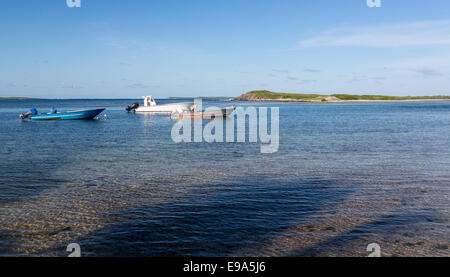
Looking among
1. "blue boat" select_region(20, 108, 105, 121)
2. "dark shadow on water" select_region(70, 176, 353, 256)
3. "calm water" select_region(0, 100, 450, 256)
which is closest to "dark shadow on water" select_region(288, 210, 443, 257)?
"calm water" select_region(0, 100, 450, 256)

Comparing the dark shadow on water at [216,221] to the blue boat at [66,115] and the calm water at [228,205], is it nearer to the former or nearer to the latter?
the calm water at [228,205]

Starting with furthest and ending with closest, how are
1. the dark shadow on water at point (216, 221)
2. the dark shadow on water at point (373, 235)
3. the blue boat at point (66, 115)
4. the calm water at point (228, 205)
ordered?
the blue boat at point (66, 115) → the calm water at point (228, 205) → the dark shadow on water at point (216, 221) → the dark shadow on water at point (373, 235)

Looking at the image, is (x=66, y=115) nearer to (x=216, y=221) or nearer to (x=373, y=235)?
(x=216, y=221)

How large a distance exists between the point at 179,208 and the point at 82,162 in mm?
11150

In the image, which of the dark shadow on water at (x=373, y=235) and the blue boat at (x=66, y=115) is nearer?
the dark shadow on water at (x=373, y=235)

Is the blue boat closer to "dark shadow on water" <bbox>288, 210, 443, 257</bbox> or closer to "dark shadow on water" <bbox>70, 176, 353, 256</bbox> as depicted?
"dark shadow on water" <bbox>70, 176, 353, 256</bbox>

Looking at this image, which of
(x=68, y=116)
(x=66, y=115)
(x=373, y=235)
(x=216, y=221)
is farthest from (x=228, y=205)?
(x=66, y=115)

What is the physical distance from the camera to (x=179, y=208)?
10430 mm

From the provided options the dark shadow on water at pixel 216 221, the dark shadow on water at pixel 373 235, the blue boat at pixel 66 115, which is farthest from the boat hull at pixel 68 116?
the dark shadow on water at pixel 373 235
